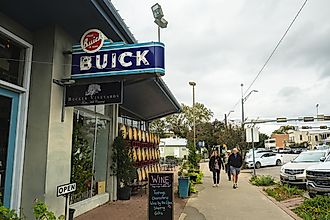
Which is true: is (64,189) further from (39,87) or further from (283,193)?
Answer: (283,193)

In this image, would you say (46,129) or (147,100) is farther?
(147,100)

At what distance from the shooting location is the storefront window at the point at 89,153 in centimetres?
719

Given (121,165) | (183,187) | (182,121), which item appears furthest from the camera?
(182,121)

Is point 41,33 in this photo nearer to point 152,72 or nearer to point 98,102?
point 98,102

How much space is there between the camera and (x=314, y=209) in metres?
8.47

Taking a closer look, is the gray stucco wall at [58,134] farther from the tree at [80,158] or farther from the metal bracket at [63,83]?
the tree at [80,158]

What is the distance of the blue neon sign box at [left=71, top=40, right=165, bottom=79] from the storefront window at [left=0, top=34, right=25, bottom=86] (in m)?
1.25

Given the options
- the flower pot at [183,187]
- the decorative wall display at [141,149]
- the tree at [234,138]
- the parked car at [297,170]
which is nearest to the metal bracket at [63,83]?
the decorative wall display at [141,149]

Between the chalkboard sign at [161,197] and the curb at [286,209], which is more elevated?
the chalkboard sign at [161,197]

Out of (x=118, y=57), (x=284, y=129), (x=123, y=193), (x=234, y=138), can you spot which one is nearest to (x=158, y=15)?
(x=118, y=57)

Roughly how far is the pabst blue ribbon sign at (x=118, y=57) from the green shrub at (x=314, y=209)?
209 inches

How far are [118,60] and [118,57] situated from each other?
51mm

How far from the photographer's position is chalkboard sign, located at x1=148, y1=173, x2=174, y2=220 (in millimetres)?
6688

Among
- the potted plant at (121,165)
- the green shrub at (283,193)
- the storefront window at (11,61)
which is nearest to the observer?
the storefront window at (11,61)
